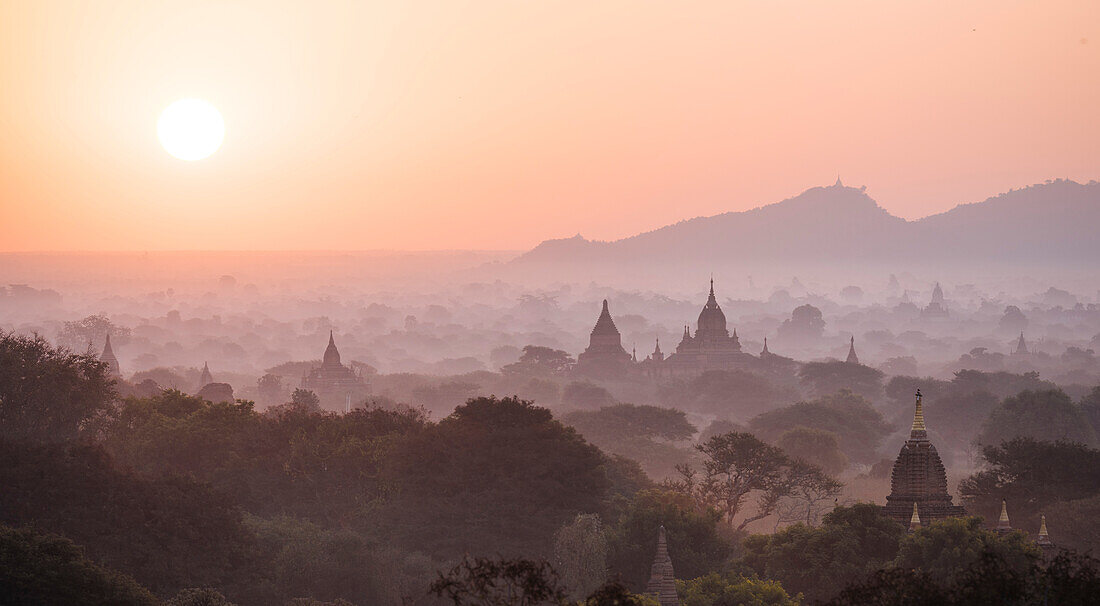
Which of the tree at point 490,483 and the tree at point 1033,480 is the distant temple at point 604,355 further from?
the tree at point 1033,480

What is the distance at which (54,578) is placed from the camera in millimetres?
28922

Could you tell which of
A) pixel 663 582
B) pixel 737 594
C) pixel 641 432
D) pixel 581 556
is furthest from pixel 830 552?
pixel 641 432

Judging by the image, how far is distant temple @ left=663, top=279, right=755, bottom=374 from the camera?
103 m

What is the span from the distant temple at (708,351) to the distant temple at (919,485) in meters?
63.6

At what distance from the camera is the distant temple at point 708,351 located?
103125 millimetres

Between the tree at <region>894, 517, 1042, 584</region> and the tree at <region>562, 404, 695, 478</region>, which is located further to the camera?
the tree at <region>562, 404, 695, 478</region>

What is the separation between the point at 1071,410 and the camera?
68.7m

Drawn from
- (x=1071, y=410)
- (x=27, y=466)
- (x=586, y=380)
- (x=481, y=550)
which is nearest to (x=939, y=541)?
(x=481, y=550)

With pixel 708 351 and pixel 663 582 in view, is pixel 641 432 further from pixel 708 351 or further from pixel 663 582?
pixel 663 582

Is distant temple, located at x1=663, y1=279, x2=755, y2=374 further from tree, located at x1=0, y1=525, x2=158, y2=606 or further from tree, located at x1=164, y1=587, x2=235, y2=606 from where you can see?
tree, located at x1=0, y1=525, x2=158, y2=606

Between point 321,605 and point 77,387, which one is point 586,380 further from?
point 321,605

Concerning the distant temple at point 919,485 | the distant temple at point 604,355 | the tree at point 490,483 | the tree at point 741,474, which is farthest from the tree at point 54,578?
the distant temple at point 604,355

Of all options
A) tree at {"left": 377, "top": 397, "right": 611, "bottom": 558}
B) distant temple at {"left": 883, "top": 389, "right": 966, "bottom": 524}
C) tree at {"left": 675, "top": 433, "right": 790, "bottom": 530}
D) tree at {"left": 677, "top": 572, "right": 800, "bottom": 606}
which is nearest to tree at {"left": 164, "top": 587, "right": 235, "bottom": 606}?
tree at {"left": 377, "top": 397, "right": 611, "bottom": 558}

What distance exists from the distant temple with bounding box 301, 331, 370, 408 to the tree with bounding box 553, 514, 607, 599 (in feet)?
178
